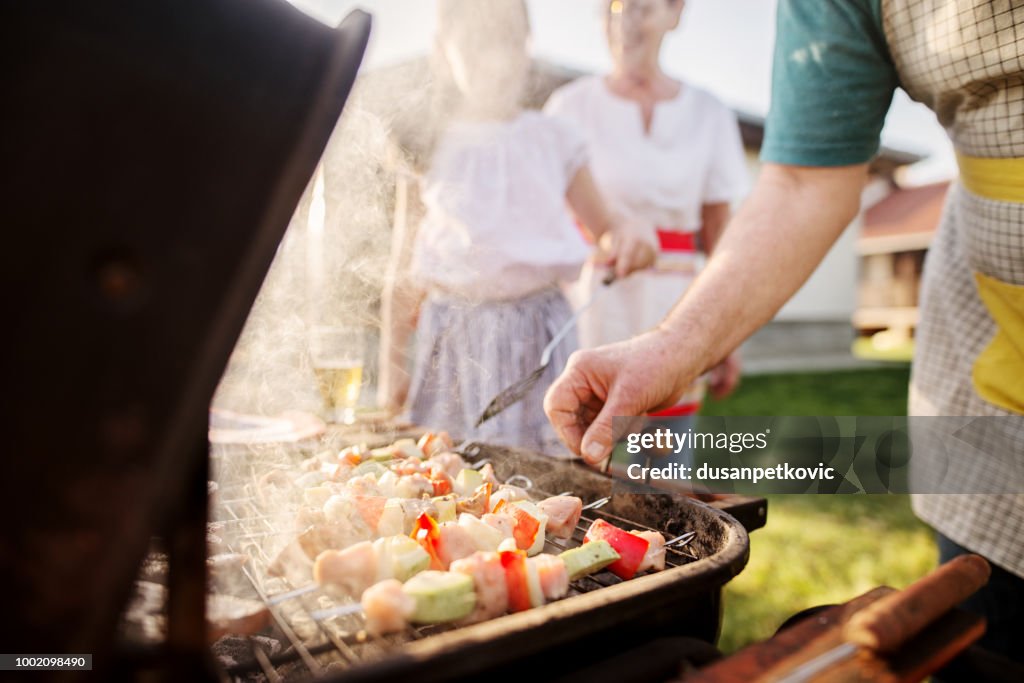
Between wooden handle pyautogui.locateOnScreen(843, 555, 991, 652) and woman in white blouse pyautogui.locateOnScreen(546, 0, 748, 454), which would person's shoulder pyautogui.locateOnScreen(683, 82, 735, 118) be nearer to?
woman in white blouse pyautogui.locateOnScreen(546, 0, 748, 454)

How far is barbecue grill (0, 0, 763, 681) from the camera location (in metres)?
0.56

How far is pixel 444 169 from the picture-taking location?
320cm

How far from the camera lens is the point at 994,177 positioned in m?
1.55

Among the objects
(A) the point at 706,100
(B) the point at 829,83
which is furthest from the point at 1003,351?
(A) the point at 706,100

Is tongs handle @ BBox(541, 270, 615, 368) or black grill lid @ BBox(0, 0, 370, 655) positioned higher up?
black grill lid @ BBox(0, 0, 370, 655)

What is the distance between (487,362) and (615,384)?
5.06 feet

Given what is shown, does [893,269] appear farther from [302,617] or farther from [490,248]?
[302,617]

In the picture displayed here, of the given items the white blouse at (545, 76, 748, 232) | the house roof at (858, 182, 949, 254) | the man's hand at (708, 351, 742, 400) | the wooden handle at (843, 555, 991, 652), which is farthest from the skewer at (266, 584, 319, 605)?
the house roof at (858, 182, 949, 254)

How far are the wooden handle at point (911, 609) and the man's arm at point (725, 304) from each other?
0.73 metres

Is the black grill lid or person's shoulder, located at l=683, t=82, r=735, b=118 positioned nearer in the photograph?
the black grill lid

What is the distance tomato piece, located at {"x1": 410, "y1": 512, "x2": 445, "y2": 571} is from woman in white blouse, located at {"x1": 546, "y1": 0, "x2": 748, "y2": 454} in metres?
2.52

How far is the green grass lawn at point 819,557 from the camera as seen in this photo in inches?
140

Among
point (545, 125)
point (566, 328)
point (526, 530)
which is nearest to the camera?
point (526, 530)

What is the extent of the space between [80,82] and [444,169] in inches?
106
